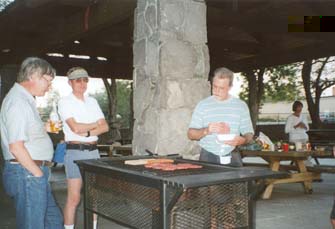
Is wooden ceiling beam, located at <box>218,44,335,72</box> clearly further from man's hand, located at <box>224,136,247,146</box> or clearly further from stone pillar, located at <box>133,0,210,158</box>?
man's hand, located at <box>224,136,247,146</box>

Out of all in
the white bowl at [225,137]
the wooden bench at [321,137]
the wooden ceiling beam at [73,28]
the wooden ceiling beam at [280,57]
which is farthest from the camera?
the wooden bench at [321,137]

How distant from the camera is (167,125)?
3.84m

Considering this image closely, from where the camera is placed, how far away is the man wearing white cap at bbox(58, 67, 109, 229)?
3.85 m

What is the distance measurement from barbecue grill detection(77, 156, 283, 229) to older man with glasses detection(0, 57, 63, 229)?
Answer: 409mm

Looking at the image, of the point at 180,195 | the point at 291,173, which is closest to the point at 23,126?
the point at 180,195

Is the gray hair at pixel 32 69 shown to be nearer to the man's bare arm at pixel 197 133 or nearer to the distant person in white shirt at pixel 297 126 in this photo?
the man's bare arm at pixel 197 133

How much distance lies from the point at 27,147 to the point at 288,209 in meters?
3.92

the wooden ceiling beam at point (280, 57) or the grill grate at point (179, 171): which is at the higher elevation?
the wooden ceiling beam at point (280, 57)

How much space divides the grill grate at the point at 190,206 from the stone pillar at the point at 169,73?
91 centimetres

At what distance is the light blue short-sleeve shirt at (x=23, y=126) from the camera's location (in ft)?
9.14

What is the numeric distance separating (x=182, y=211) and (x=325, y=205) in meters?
3.95

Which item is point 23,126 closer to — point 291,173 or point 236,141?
point 236,141

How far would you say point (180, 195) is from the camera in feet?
7.46

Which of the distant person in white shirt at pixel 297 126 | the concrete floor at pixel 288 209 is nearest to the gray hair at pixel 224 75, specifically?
the concrete floor at pixel 288 209
